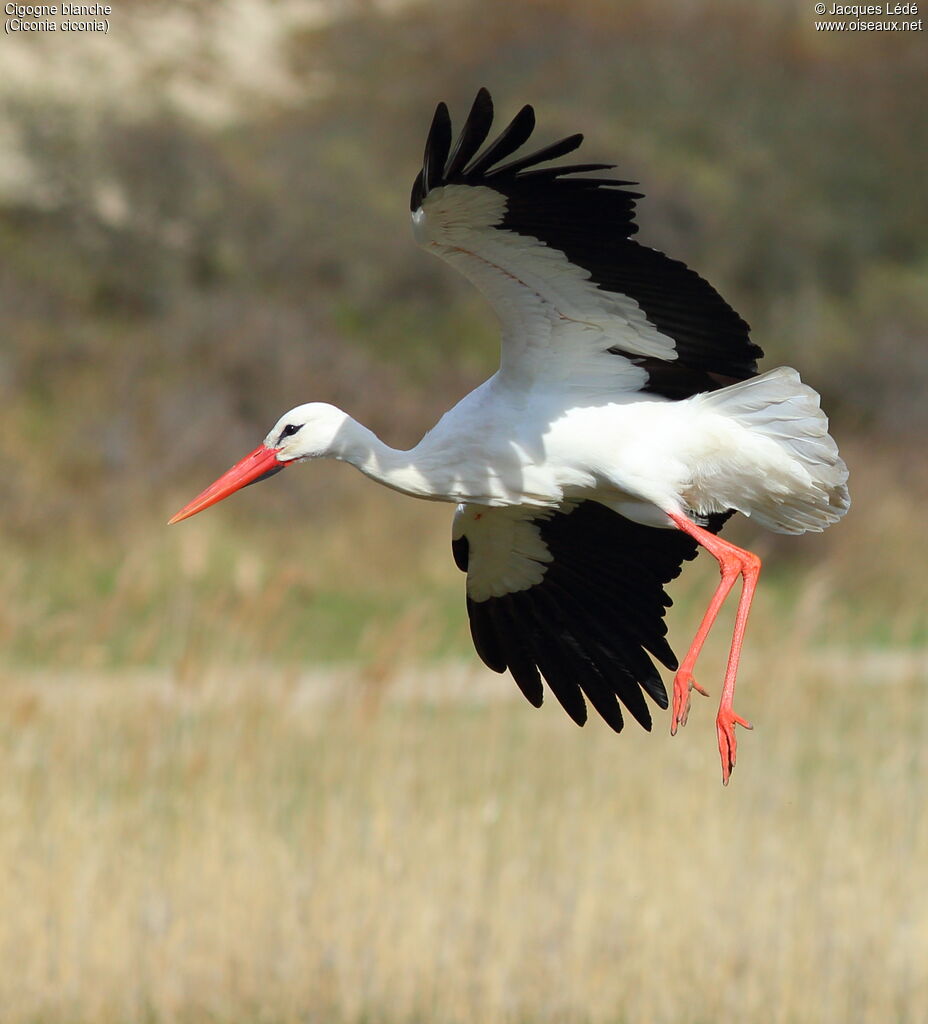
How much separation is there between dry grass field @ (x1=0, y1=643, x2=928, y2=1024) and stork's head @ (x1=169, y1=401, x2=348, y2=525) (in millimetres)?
3164

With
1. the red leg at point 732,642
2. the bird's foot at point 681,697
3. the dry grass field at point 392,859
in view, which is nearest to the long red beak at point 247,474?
the red leg at point 732,642

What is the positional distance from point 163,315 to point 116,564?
298 inches

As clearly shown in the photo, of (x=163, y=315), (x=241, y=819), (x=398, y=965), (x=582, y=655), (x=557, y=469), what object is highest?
(x=163, y=315)

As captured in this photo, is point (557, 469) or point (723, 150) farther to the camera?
point (723, 150)

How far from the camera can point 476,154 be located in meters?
4.18

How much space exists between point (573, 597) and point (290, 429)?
1348 mm

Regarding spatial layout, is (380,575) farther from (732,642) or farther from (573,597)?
(732,642)

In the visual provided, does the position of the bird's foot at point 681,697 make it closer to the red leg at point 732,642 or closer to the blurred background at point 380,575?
the red leg at point 732,642

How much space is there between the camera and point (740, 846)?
316 inches

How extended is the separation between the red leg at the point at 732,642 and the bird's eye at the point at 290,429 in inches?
45.7

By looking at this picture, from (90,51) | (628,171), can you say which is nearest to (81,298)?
(90,51)

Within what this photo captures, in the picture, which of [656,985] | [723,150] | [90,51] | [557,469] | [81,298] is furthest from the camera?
[723,150]

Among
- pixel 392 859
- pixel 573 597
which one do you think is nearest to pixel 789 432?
pixel 573 597

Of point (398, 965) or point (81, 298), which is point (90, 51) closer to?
point (81, 298)
